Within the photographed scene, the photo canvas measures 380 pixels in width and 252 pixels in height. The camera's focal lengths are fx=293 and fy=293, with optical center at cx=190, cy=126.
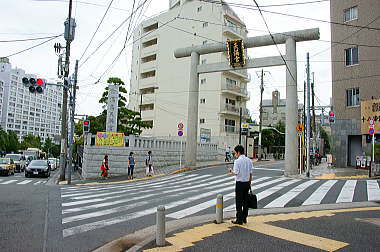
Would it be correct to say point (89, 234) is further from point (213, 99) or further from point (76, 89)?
point (213, 99)

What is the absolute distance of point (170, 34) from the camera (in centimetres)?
4550

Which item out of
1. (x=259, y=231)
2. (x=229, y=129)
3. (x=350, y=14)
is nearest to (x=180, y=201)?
(x=259, y=231)

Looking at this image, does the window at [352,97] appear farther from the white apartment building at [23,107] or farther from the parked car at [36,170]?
the white apartment building at [23,107]

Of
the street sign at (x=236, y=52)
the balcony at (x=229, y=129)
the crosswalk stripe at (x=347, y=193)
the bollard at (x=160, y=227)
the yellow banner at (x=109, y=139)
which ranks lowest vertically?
the crosswalk stripe at (x=347, y=193)

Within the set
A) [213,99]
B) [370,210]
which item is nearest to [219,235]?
[370,210]

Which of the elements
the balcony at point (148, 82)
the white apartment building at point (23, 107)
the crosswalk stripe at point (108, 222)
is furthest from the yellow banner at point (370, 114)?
the white apartment building at point (23, 107)

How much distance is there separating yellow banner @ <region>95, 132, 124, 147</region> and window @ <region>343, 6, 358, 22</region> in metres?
20.3

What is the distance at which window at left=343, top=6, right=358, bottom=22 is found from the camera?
23.5m

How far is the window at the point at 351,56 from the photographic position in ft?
75.8

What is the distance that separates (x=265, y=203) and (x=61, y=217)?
6.43 meters

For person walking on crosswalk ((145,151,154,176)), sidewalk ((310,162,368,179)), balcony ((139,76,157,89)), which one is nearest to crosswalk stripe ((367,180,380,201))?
sidewalk ((310,162,368,179))

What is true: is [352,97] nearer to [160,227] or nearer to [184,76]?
[160,227]

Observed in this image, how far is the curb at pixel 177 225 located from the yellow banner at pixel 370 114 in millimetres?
13819

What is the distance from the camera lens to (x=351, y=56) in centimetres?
2352
